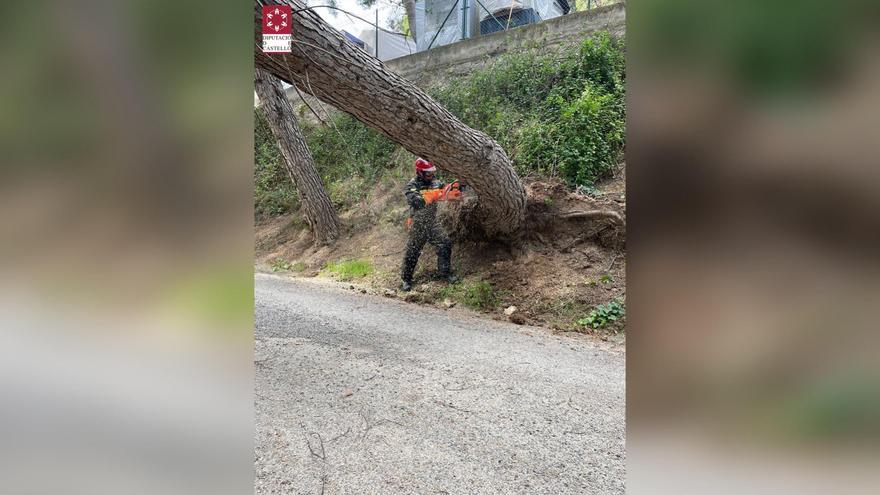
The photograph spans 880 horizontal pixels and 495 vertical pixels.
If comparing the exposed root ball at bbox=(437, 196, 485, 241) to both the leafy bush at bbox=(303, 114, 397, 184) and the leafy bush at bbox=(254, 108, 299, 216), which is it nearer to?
the leafy bush at bbox=(303, 114, 397, 184)

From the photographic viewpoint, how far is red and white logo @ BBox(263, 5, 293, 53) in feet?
7.09

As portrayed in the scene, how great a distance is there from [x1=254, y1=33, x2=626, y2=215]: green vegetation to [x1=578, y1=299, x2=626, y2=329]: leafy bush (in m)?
1.61

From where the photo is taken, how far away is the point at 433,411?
5.98ft

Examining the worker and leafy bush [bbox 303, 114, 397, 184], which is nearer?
the worker

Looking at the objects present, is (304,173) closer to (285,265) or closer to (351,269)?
(285,265)

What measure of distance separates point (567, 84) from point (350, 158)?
4.14 metres

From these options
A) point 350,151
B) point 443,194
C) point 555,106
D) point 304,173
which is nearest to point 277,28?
point 443,194

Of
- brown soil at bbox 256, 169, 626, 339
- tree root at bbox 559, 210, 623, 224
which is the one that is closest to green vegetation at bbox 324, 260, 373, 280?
brown soil at bbox 256, 169, 626, 339

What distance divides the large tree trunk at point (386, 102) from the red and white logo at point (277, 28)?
0.05 metres

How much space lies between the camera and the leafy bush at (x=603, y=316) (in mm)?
3484
